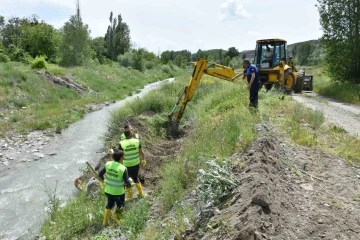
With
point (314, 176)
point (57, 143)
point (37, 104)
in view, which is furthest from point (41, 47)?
point (314, 176)

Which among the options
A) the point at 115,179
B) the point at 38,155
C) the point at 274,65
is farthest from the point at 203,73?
the point at 38,155

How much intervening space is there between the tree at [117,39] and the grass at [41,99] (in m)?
38.0

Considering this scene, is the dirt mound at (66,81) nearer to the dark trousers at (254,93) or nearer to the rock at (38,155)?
the rock at (38,155)

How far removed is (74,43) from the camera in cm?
3738

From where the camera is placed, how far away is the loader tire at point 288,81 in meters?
17.1

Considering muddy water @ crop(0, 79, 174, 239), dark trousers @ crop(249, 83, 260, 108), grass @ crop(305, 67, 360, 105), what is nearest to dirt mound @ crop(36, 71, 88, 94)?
muddy water @ crop(0, 79, 174, 239)

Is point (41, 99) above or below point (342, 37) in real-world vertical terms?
below

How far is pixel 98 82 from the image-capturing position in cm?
3316

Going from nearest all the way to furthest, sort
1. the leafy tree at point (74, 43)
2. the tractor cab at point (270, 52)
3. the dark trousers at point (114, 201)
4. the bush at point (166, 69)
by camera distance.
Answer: the dark trousers at point (114, 201)
the tractor cab at point (270, 52)
the leafy tree at point (74, 43)
the bush at point (166, 69)

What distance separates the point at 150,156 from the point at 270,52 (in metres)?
9.05

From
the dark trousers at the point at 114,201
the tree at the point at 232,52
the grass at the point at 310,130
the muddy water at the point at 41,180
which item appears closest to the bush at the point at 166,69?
the tree at the point at 232,52

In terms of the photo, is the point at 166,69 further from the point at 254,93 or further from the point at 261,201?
the point at 261,201

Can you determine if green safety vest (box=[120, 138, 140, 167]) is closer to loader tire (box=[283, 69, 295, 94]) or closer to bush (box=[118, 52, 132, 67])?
loader tire (box=[283, 69, 295, 94])

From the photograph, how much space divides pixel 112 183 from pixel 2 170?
7255 millimetres
